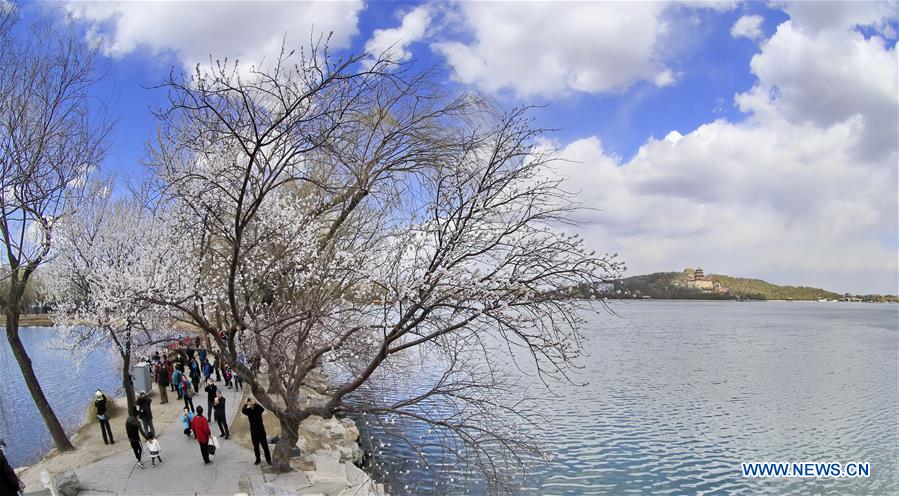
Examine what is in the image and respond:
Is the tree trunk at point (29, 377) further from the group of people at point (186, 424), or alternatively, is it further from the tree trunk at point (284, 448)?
the tree trunk at point (284, 448)

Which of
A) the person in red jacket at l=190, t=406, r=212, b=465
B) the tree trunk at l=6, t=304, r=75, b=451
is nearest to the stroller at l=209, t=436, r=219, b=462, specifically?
the person in red jacket at l=190, t=406, r=212, b=465

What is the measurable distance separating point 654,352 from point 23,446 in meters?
28.2

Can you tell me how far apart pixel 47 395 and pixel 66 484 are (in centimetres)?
1691

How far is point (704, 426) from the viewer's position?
16.8 metres

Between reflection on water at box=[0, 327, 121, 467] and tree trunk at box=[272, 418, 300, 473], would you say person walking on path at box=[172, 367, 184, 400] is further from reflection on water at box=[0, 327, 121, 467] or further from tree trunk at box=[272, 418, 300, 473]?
tree trunk at box=[272, 418, 300, 473]

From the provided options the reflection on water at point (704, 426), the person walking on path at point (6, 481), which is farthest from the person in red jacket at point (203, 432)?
the reflection on water at point (704, 426)

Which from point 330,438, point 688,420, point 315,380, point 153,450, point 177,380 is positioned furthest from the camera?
point 177,380

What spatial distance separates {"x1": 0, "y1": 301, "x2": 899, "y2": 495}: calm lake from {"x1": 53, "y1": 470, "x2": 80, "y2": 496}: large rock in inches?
237

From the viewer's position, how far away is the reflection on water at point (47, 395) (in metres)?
16.0

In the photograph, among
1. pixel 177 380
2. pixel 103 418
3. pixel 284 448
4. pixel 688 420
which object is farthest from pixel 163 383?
pixel 688 420

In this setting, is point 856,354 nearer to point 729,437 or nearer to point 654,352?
point 654,352

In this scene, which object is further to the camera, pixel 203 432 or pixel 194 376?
pixel 194 376

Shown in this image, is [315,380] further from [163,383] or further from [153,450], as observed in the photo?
[153,450]

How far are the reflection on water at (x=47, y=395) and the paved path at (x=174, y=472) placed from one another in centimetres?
452
